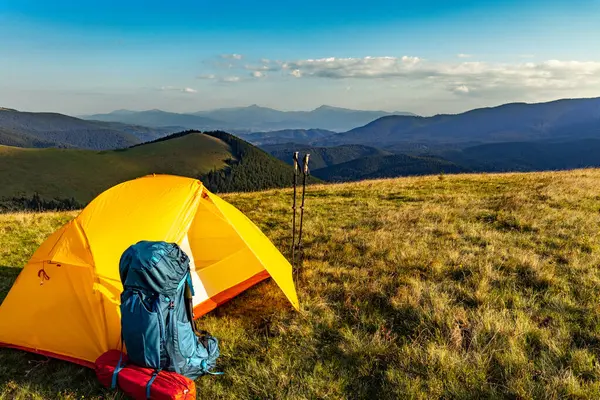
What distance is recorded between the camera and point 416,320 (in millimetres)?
6281

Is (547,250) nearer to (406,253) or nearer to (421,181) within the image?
(406,253)

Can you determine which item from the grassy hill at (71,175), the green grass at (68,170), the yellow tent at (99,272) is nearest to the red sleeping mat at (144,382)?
the yellow tent at (99,272)

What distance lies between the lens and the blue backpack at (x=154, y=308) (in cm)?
472

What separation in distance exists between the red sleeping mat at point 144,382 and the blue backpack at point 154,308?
0.08 m

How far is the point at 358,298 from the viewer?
7211mm

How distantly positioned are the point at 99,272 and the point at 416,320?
18.2ft

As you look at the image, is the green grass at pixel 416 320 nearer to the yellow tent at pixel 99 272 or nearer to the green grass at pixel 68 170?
the yellow tent at pixel 99 272

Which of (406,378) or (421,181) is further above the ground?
(421,181)

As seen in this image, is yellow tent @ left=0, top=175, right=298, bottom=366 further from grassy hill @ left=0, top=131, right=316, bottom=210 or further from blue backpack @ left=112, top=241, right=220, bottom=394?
grassy hill @ left=0, top=131, right=316, bottom=210

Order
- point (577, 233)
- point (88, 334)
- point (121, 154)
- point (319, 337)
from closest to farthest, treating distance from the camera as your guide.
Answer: point (88, 334)
point (319, 337)
point (577, 233)
point (121, 154)

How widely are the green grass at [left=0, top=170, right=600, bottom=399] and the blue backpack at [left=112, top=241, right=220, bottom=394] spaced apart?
27.2 inches

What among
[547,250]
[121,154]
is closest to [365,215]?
[547,250]

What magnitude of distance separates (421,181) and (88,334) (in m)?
19.2

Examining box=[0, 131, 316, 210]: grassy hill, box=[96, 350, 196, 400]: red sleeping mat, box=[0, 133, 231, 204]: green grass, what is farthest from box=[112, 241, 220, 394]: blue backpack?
box=[0, 133, 231, 204]: green grass
